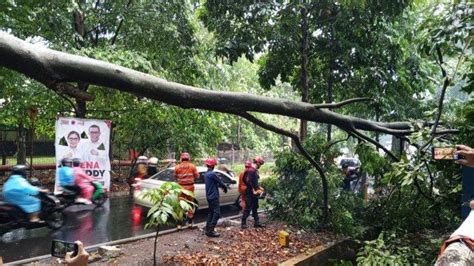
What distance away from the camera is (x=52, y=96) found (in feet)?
37.5

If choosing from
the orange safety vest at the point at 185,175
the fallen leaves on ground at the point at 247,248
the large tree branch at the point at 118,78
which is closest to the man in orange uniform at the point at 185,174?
the orange safety vest at the point at 185,175

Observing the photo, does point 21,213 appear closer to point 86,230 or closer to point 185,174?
point 86,230

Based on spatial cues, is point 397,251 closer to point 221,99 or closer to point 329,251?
point 329,251

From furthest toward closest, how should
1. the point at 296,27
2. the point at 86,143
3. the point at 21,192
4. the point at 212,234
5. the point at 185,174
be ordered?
the point at 296,27 < the point at 86,143 < the point at 185,174 < the point at 212,234 < the point at 21,192

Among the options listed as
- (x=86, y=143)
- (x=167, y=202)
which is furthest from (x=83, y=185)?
(x=86, y=143)

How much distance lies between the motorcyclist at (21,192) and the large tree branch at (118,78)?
5.18 metres

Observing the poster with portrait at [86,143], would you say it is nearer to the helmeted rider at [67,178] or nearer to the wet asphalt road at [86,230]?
the wet asphalt road at [86,230]

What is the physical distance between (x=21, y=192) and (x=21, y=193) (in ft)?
0.06

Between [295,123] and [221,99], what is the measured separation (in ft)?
100

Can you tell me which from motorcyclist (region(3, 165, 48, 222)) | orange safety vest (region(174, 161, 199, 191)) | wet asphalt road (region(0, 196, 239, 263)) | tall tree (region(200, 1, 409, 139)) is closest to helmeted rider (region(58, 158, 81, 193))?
motorcyclist (region(3, 165, 48, 222))

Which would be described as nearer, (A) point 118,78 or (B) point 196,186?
(A) point 118,78

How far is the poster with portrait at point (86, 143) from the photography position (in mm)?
9688

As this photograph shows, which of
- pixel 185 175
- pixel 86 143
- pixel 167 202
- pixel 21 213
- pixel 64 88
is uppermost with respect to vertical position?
pixel 64 88

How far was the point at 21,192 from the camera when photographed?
653 centimetres
